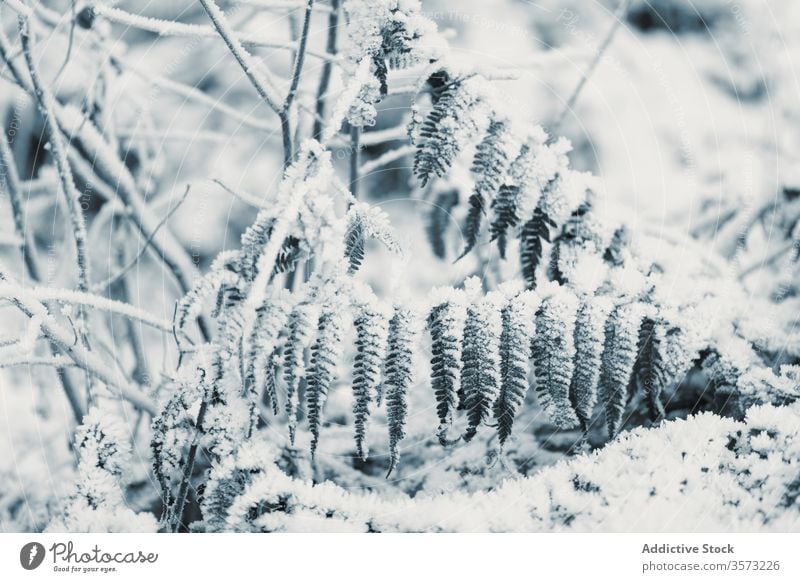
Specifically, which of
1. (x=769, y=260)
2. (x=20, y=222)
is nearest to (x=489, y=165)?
(x=769, y=260)

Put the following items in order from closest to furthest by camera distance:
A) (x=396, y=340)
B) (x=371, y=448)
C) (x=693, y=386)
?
1. (x=396, y=340)
2. (x=693, y=386)
3. (x=371, y=448)

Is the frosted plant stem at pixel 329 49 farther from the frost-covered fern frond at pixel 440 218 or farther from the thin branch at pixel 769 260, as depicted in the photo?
the thin branch at pixel 769 260

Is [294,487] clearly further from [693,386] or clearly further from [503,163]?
[693,386]

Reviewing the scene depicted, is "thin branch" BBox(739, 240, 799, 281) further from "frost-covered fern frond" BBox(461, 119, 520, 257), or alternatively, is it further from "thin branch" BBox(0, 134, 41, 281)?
"thin branch" BBox(0, 134, 41, 281)

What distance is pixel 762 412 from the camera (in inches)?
33.9

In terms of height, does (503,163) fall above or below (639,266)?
above
